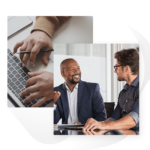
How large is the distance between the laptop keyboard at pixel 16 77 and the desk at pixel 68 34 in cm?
11

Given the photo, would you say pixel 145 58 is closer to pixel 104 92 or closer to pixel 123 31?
pixel 123 31

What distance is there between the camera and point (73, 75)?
2.57 metres

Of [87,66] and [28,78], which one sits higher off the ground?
[87,66]

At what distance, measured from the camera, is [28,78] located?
2.58 meters

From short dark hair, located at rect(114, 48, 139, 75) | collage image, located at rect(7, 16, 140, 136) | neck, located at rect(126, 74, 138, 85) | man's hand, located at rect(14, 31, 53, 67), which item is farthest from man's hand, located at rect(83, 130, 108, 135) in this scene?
man's hand, located at rect(14, 31, 53, 67)

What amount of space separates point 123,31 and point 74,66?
35.0 inches

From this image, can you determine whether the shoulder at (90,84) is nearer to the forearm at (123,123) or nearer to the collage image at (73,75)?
the collage image at (73,75)

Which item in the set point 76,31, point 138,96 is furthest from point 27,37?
point 138,96

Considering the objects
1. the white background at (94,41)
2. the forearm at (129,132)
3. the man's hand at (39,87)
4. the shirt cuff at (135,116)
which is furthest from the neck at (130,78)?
the man's hand at (39,87)

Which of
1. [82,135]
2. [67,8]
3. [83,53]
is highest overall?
[67,8]

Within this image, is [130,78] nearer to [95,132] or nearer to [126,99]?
[126,99]

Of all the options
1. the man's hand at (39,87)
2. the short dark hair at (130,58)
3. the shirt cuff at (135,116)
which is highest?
the short dark hair at (130,58)

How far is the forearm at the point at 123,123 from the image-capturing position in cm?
251

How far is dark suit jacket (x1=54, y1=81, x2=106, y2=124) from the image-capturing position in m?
2.54
